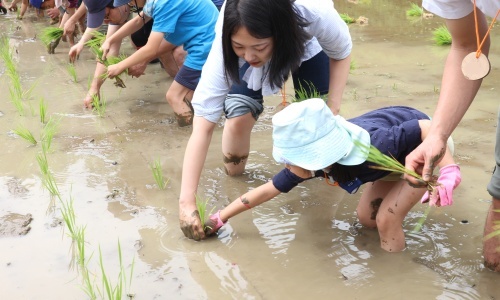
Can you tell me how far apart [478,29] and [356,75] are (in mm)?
2780

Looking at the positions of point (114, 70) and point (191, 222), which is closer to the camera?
point (191, 222)

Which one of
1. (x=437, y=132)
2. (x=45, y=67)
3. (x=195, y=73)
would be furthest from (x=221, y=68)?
(x=45, y=67)

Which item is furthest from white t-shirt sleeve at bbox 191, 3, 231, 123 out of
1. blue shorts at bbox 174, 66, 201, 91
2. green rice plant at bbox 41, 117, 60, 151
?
blue shorts at bbox 174, 66, 201, 91

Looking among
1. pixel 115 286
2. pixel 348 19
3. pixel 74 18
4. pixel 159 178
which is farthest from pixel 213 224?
pixel 348 19

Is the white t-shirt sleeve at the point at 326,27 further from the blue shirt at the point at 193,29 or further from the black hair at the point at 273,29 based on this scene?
the blue shirt at the point at 193,29

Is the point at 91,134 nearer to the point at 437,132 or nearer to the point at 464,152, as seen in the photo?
the point at 464,152

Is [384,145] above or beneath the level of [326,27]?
beneath

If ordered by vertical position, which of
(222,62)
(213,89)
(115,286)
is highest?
(222,62)

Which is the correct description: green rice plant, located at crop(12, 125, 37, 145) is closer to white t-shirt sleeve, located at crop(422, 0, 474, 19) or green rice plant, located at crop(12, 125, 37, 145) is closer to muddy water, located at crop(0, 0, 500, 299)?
muddy water, located at crop(0, 0, 500, 299)

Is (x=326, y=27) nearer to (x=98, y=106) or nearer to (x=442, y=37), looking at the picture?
(x=98, y=106)

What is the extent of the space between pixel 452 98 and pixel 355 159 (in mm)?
386

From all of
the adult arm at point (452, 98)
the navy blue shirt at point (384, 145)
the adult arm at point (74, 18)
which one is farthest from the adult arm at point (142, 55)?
the adult arm at point (452, 98)

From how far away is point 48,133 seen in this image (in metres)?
3.67

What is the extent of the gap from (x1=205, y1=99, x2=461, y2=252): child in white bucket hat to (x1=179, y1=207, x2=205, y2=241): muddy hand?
0.16 ft
